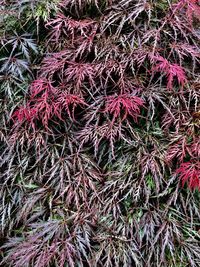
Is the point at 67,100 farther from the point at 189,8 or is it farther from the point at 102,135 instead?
the point at 189,8

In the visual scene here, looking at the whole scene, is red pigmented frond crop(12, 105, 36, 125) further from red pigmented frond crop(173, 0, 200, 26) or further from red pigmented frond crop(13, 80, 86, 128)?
red pigmented frond crop(173, 0, 200, 26)

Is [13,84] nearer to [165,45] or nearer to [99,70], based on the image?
[99,70]

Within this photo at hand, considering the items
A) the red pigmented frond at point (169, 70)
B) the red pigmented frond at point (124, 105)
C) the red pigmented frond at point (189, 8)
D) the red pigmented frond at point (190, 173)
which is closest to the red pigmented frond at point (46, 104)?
the red pigmented frond at point (124, 105)

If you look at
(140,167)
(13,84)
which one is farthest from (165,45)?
(13,84)

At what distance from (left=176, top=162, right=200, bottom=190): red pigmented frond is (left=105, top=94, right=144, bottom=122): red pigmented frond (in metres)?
0.28

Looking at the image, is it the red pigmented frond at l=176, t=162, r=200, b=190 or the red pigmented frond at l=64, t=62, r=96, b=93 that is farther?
the red pigmented frond at l=64, t=62, r=96, b=93

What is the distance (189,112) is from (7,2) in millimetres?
1039

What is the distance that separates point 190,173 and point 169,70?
1.44 feet

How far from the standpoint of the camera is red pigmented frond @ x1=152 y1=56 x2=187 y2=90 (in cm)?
163

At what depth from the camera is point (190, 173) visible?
1538 mm

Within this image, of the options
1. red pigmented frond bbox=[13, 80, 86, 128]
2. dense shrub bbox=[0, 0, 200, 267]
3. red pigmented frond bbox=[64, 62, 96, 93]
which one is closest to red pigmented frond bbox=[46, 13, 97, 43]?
dense shrub bbox=[0, 0, 200, 267]

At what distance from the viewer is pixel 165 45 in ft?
5.77

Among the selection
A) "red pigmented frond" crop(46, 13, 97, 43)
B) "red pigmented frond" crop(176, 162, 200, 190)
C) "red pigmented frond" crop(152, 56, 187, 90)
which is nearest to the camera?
"red pigmented frond" crop(176, 162, 200, 190)

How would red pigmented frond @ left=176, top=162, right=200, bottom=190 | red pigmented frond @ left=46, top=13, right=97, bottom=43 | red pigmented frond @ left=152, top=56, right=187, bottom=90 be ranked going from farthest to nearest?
red pigmented frond @ left=46, top=13, right=97, bottom=43 < red pigmented frond @ left=152, top=56, right=187, bottom=90 < red pigmented frond @ left=176, top=162, right=200, bottom=190
